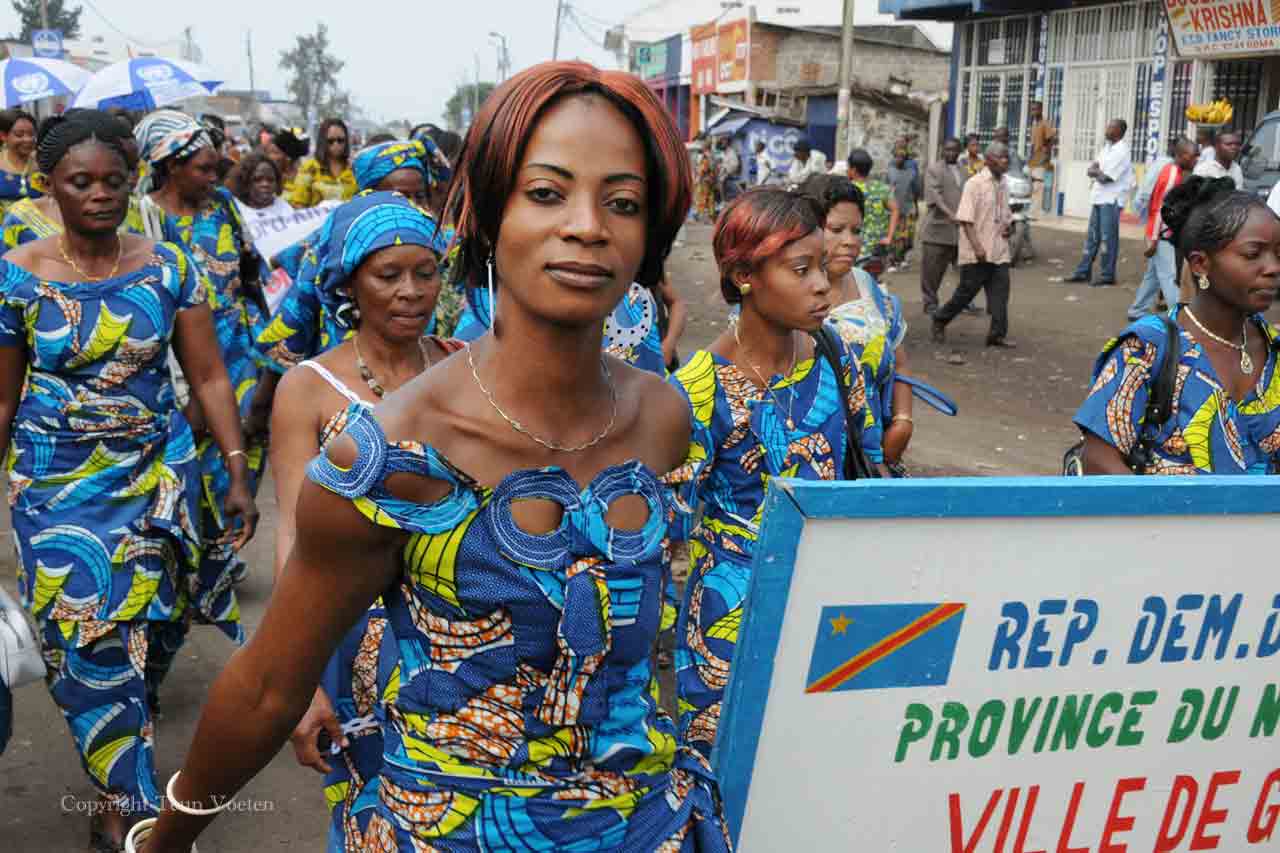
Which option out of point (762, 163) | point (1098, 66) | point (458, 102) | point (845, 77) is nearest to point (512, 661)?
point (845, 77)

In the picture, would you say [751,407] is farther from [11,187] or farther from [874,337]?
[11,187]

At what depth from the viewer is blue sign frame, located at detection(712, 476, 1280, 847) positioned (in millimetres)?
2072

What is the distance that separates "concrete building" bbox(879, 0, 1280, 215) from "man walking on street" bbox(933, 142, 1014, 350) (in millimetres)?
8599

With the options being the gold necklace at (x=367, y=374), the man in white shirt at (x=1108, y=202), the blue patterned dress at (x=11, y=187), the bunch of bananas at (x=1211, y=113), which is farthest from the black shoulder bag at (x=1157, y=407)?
the bunch of bananas at (x=1211, y=113)

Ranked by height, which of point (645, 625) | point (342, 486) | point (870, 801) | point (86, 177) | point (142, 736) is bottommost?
point (142, 736)

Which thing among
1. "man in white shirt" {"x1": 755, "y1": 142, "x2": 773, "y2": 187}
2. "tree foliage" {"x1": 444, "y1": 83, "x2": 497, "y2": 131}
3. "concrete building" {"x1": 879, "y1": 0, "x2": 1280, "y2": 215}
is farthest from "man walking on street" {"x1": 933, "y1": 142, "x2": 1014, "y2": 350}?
"tree foliage" {"x1": 444, "y1": 83, "x2": 497, "y2": 131}

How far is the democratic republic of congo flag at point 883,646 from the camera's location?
2182mm

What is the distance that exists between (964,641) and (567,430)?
2.59 ft

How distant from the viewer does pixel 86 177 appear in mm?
4262

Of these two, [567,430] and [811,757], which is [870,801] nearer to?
[811,757]

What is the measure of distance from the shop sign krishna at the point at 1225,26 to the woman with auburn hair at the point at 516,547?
67.1 ft

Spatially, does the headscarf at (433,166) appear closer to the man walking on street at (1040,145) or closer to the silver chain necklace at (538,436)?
the silver chain necklace at (538,436)

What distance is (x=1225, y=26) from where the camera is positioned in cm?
2039

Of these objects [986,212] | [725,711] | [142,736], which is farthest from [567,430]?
[986,212]
